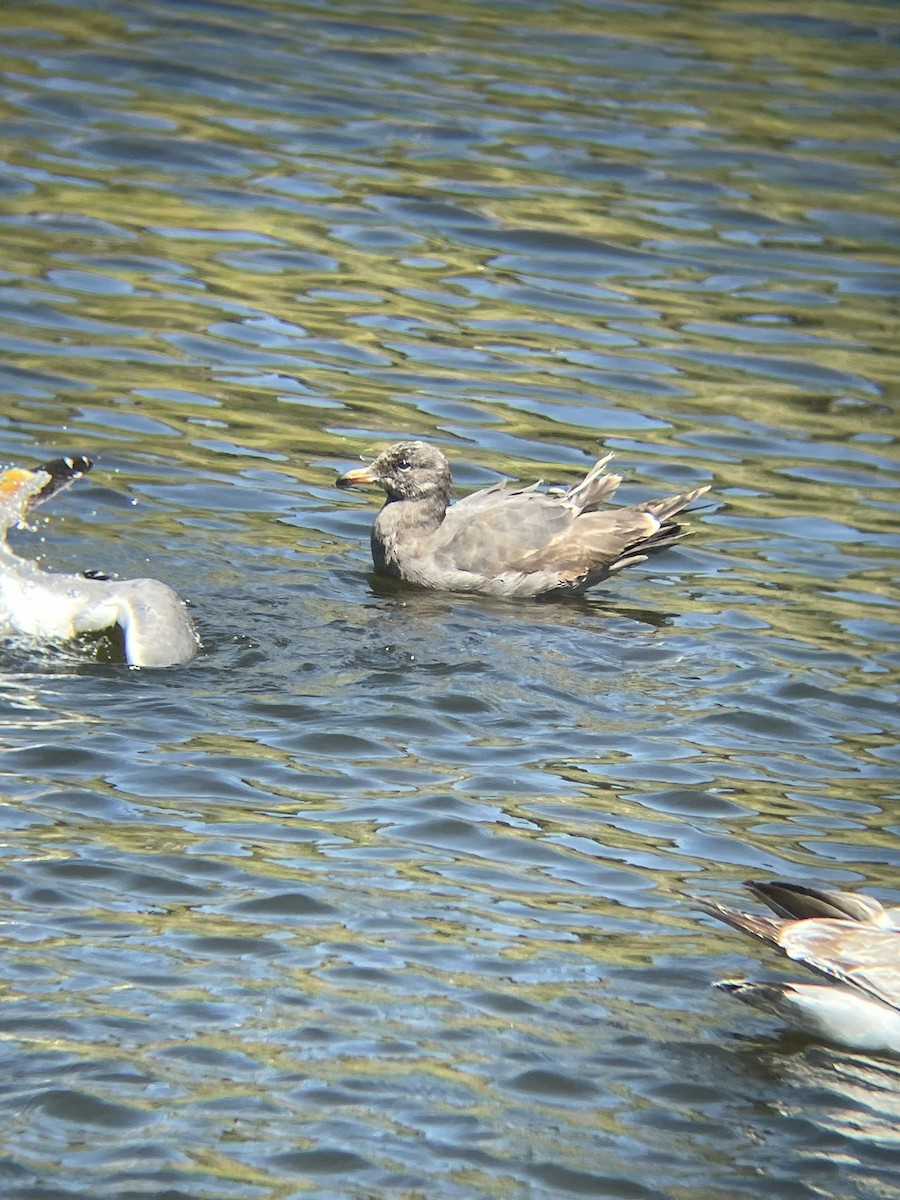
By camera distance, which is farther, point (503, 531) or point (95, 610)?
point (503, 531)

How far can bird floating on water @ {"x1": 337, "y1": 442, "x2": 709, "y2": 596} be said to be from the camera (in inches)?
397

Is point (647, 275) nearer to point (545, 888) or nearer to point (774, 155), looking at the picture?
point (774, 155)

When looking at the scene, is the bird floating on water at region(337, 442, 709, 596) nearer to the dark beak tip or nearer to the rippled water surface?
the dark beak tip

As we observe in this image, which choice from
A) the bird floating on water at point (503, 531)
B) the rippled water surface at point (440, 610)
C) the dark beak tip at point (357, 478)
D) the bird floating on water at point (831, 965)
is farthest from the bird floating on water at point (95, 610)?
the bird floating on water at point (831, 965)

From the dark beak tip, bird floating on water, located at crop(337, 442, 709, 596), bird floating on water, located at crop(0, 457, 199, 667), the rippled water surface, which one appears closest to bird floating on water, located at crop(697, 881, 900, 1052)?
the rippled water surface

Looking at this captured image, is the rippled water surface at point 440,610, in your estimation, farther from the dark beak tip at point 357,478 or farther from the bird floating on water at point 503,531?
the dark beak tip at point 357,478

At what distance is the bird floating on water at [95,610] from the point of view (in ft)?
26.4

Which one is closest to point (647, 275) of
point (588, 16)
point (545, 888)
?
point (588, 16)

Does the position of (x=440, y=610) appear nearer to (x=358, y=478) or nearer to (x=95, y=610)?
(x=358, y=478)

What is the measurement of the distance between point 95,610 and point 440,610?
82.8 inches

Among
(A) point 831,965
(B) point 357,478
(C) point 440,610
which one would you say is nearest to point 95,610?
(C) point 440,610

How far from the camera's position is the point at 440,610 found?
969 cm

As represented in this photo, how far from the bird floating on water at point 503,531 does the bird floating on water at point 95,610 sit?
2118 millimetres

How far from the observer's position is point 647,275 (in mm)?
15008
